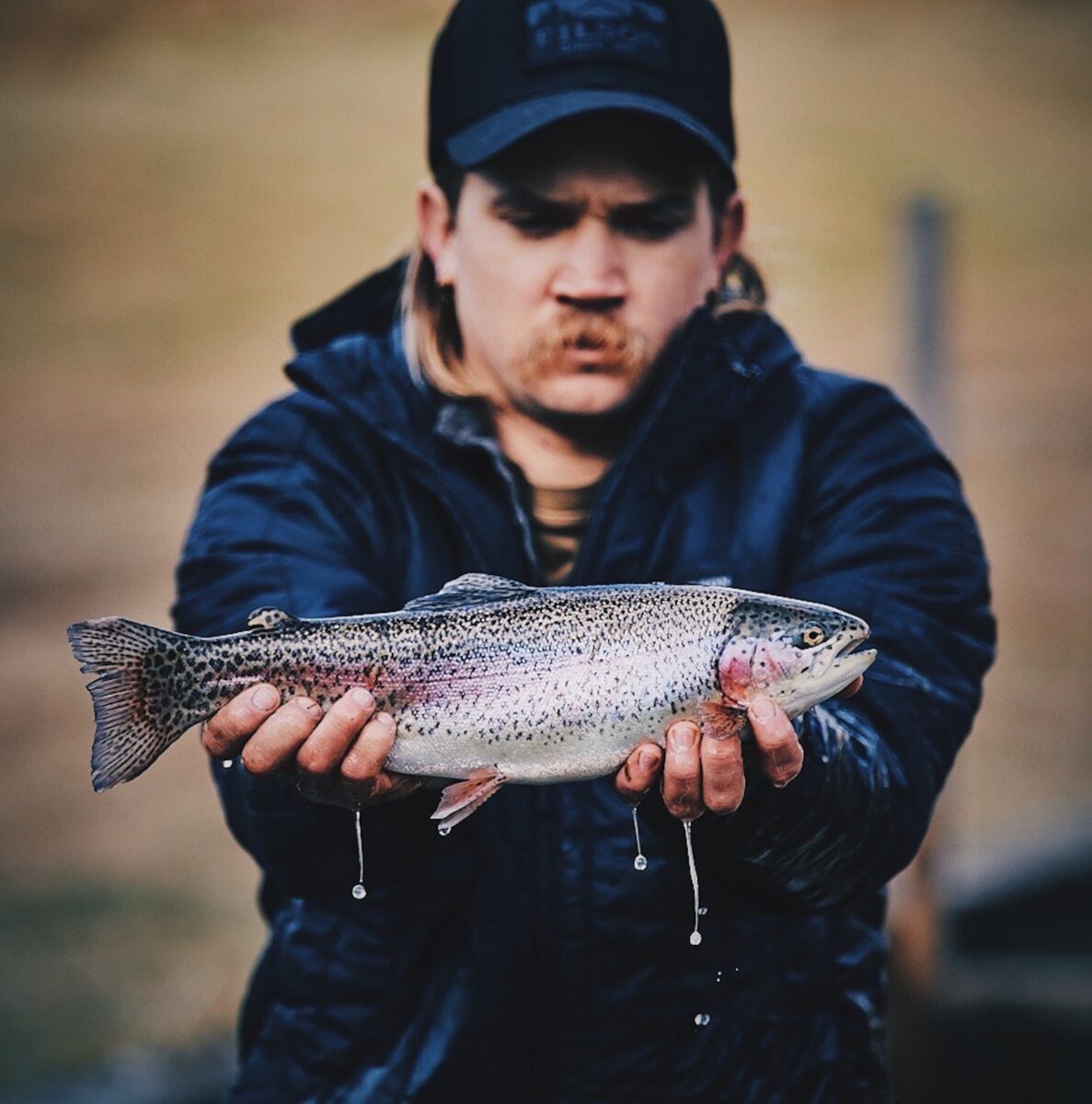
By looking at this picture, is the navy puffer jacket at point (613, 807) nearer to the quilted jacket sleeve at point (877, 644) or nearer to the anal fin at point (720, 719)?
the quilted jacket sleeve at point (877, 644)

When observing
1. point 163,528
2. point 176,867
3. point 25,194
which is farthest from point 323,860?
point 25,194

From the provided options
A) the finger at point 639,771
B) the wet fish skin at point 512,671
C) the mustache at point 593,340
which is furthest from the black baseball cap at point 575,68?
the finger at point 639,771

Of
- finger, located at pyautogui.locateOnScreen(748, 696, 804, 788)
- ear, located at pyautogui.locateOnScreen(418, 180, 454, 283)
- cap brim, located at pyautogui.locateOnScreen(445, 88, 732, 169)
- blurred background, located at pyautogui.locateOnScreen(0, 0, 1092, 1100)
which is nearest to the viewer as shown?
finger, located at pyautogui.locateOnScreen(748, 696, 804, 788)

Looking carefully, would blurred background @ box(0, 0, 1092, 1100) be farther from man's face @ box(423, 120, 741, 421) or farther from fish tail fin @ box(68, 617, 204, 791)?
fish tail fin @ box(68, 617, 204, 791)

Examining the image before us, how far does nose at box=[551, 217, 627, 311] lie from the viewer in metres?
2.90

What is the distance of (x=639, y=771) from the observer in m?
2.29

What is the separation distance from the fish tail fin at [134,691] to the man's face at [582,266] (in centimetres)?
97

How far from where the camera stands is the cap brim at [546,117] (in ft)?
9.48

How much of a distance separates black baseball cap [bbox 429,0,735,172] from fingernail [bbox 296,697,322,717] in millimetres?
1214

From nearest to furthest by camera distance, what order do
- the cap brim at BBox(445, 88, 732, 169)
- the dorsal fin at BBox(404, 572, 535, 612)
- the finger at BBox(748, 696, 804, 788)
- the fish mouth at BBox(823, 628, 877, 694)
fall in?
the finger at BBox(748, 696, 804, 788) → the fish mouth at BBox(823, 628, 877, 694) → the dorsal fin at BBox(404, 572, 535, 612) → the cap brim at BBox(445, 88, 732, 169)

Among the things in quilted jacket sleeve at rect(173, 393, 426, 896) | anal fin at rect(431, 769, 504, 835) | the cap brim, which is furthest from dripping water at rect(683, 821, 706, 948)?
the cap brim

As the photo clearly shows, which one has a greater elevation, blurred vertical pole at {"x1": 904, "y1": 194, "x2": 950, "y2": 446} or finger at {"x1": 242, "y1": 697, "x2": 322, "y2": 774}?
blurred vertical pole at {"x1": 904, "y1": 194, "x2": 950, "y2": 446}

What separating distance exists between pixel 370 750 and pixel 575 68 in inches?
58.4

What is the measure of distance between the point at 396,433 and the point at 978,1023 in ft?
12.1
